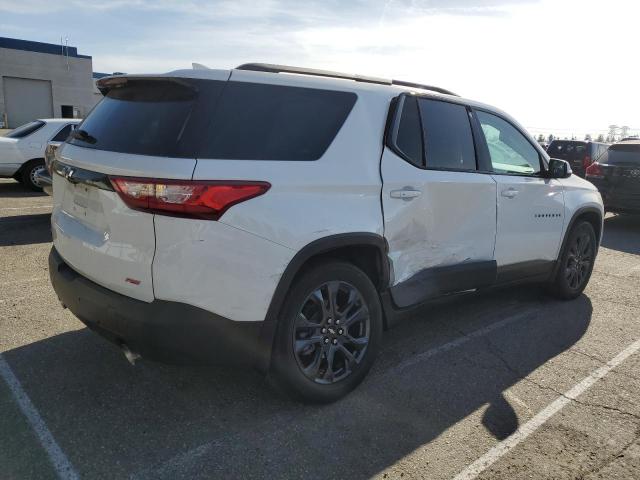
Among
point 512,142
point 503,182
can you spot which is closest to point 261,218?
point 503,182

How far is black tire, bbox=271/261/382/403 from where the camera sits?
9.35ft

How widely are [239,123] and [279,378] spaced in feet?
4.56

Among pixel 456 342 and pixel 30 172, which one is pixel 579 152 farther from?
pixel 30 172

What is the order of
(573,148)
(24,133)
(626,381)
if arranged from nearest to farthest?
(626,381) < (24,133) < (573,148)

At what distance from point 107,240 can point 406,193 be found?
70.0 inches

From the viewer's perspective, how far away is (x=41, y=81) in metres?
46.4

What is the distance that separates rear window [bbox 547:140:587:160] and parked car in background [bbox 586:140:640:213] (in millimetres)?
5798

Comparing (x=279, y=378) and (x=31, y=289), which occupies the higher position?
(x=279, y=378)

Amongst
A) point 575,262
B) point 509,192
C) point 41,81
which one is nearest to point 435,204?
point 509,192

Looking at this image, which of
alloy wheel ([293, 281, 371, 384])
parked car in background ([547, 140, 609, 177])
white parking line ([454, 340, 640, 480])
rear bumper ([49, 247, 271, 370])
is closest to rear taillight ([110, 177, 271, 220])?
rear bumper ([49, 247, 271, 370])

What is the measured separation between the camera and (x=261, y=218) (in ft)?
8.43

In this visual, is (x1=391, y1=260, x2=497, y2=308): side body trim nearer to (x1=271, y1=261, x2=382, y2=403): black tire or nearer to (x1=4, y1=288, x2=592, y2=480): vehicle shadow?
(x1=271, y1=261, x2=382, y2=403): black tire

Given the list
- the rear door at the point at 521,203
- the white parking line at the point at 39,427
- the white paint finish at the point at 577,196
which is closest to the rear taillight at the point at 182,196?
the white parking line at the point at 39,427

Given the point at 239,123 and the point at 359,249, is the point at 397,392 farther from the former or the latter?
the point at 239,123
